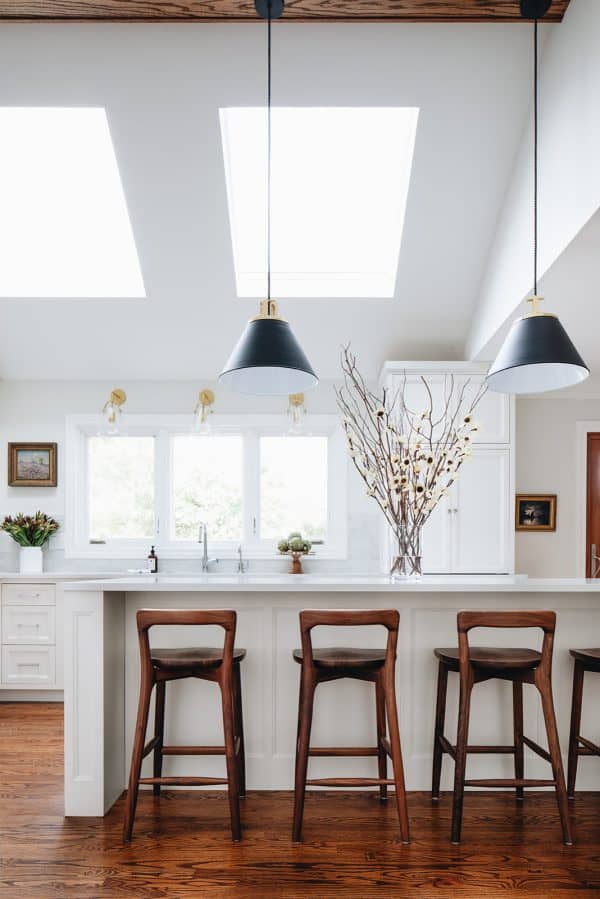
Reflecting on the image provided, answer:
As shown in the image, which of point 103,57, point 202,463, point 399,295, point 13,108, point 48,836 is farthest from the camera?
point 202,463

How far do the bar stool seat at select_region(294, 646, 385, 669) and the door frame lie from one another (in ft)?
9.03

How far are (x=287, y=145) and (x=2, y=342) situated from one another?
244 cm

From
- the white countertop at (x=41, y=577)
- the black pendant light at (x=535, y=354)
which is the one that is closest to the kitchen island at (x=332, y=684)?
the black pendant light at (x=535, y=354)

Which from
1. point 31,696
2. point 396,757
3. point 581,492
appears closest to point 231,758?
point 396,757

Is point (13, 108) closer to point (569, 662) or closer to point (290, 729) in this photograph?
point (290, 729)

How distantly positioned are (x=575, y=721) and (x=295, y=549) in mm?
2337

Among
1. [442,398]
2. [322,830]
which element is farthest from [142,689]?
[442,398]

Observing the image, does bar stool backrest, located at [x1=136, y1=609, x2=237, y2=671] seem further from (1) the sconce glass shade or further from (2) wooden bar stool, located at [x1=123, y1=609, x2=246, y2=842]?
(1) the sconce glass shade

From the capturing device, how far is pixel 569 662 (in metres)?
2.94

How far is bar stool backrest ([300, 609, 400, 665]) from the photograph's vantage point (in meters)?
2.40

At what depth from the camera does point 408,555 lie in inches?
120

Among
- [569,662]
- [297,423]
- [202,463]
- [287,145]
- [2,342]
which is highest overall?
[287,145]

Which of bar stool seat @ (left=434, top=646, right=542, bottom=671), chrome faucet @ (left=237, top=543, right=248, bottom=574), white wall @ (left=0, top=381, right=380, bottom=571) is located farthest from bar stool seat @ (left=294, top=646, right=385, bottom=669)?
white wall @ (left=0, top=381, right=380, bottom=571)

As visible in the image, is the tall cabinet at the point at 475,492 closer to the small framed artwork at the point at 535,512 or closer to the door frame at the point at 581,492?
the small framed artwork at the point at 535,512
